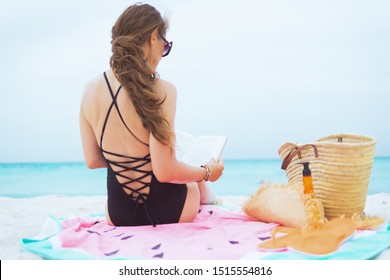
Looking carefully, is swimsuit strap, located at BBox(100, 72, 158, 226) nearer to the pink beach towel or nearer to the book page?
the pink beach towel

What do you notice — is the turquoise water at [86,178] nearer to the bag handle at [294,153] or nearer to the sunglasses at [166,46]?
the bag handle at [294,153]

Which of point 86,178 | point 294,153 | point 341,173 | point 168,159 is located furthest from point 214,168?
point 86,178

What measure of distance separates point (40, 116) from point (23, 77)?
1.49m

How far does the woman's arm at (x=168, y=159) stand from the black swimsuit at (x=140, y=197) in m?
0.10

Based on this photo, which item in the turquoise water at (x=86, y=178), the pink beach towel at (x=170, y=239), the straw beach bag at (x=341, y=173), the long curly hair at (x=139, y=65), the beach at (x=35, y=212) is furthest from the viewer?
the turquoise water at (x=86, y=178)

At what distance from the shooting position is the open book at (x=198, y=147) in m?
2.21

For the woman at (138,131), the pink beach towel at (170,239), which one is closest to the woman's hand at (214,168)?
the woman at (138,131)

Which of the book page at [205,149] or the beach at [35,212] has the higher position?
the book page at [205,149]

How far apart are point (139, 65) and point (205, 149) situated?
0.54 metres

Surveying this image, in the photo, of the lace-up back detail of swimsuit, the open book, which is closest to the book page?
the open book

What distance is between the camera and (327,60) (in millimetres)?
6234

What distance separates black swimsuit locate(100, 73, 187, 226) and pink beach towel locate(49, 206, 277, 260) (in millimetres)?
56

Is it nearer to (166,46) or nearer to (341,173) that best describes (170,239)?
(166,46)

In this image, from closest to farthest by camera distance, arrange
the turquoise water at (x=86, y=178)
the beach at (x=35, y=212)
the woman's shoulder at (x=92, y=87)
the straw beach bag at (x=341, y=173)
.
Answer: the woman's shoulder at (x=92, y=87) < the beach at (x=35, y=212) < the straw beach bag at (x=341, y=173) < the turquoise water at (x=86, y=178)
